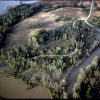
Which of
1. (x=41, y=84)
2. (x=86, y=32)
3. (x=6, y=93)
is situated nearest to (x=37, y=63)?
(x=41, y=84)

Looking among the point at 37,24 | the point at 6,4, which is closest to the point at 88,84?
the point at 37,24

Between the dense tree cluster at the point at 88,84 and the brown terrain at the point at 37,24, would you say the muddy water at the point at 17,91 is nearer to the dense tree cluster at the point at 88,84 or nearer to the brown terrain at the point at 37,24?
the dense tree cluster at the point at 88,84

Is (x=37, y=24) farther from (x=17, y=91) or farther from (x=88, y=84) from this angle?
(x=88, y=84)

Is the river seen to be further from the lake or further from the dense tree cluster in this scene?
the lake

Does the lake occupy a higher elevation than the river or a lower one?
higher

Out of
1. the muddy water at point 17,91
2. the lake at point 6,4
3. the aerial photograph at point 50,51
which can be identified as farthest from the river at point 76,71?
the lake at point 6,4

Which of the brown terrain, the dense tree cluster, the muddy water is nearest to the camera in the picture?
the dense tree cluster

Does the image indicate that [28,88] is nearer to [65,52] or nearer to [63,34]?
[65,52]

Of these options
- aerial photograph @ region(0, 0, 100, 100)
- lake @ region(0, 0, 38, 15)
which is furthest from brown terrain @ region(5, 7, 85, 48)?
lake @ region(0, 0, 38, 15)
